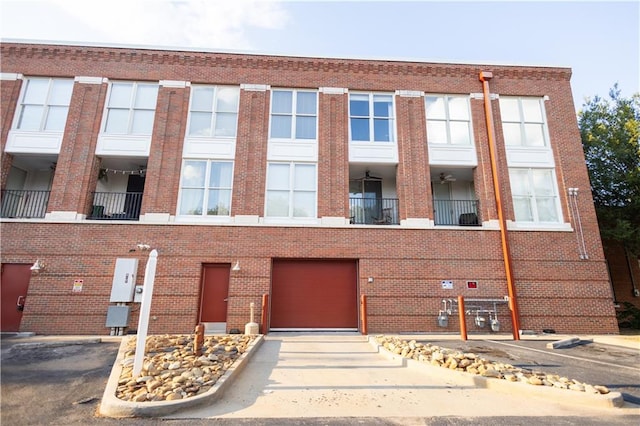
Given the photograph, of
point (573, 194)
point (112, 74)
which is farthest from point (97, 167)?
point (573, 194)

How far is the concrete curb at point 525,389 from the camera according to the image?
4.55 meters

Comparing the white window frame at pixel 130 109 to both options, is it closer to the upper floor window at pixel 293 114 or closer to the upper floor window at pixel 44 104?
the upper floor window at pixel 44 104

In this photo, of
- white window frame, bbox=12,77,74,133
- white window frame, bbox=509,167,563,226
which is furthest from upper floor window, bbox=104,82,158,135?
white window frame, bbox=509,167,563,226

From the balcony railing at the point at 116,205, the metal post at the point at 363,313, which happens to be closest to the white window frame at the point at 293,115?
the balcony railing at the point at 116,205

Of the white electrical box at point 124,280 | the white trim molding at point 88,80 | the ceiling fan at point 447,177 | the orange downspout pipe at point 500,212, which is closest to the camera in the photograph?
the white electrical box at point 124,280

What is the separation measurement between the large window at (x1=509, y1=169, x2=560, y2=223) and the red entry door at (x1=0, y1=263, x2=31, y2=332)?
1766 cm

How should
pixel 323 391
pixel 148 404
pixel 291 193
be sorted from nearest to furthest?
pixel 148 404, pixel 323 391, pixel 291 193

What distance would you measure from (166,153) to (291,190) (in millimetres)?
4943

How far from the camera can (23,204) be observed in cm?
1226

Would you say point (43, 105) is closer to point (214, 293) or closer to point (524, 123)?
point (214, 293)

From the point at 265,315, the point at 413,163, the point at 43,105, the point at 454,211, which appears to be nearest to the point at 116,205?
the point at 43,105

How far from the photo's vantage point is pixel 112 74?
493 inches

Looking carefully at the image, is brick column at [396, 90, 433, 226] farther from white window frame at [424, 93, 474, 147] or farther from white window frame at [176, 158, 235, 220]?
white window frame at [176, 158, 235, 220]

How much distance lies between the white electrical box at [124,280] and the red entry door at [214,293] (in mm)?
2261
